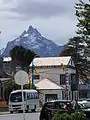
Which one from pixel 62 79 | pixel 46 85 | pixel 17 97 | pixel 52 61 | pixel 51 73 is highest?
pixel 52 61

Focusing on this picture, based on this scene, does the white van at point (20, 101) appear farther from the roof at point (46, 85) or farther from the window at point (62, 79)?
the window at point (62, 79)

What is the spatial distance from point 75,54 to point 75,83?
8.69 m

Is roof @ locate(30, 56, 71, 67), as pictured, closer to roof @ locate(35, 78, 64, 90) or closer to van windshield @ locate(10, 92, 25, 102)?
roof @ locate(35, 78, 64, 90)

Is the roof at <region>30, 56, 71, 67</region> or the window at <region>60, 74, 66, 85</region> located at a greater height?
the roof at <region>30, 56, 71, 67</region>

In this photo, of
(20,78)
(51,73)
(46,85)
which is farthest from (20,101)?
(51,73)

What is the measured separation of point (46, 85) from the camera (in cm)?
9294

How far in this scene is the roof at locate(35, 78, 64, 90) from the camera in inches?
3644

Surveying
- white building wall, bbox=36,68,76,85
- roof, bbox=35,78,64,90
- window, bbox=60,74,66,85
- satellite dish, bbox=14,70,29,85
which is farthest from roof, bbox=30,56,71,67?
satellite dish, bbox=14,70,29,85

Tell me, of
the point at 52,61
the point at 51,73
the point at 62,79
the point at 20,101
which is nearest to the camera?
the point at 20,101

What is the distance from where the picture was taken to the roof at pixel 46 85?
3644 inches

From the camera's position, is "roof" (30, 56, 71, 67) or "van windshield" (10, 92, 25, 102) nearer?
"van windshield" (10, 92, 25, 102)

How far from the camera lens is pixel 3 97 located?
7769 cm

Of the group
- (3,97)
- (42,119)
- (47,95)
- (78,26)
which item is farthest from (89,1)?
(47,95)

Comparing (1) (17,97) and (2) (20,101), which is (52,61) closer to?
(1) (17,97)
